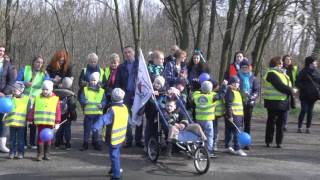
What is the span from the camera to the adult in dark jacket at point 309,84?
14.0m

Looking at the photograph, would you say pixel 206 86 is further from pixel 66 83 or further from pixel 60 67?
pixel 60 67

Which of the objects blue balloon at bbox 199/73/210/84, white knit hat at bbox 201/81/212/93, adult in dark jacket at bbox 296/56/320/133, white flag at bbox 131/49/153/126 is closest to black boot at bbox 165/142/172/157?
white flag at bbox 131/49/153/126

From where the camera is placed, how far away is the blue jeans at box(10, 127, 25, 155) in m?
9.98

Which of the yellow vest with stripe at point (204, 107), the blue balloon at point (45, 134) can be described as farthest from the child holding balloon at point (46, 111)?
the yellow vest with stripe at point (204, 107)

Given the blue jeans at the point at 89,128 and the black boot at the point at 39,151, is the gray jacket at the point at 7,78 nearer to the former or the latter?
the black boot at the point at 39,151

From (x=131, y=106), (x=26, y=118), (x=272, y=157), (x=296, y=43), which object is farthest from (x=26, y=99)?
(x=296, y=43)

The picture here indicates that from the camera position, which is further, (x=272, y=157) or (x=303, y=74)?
(x=303, y=74)

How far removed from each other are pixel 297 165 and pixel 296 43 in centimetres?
2570

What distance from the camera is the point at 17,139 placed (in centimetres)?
1004

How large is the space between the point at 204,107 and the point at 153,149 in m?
1.24

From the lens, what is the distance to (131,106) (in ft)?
36.2

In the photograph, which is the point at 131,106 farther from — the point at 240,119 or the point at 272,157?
the point at 272,157

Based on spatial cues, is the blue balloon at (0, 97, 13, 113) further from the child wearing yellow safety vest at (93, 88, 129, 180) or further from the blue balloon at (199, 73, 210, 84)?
the blue balloon at (199, 73, 210, 84)

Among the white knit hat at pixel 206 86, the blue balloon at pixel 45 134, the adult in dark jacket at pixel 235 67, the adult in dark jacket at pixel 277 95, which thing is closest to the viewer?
the blue balloon at pixel 45 134
